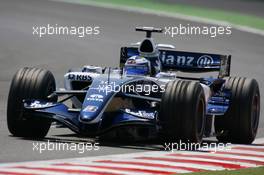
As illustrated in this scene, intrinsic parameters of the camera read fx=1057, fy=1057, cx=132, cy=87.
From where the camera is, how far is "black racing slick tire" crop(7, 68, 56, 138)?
47.1 ft

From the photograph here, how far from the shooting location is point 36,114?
14.3 meters

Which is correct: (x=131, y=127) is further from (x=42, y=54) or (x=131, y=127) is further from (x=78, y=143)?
(x=42, y=54)

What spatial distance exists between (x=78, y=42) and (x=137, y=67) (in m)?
14.7

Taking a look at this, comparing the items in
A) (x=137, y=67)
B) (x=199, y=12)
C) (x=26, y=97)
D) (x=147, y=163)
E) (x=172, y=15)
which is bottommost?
(x=199, y=12)

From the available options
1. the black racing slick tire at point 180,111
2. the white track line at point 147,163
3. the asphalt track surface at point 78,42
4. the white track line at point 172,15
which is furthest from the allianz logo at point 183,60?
the white track line at point 172,15

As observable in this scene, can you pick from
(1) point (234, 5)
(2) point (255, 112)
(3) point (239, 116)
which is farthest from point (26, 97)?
(1) point (234, 5)

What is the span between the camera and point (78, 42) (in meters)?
29.8

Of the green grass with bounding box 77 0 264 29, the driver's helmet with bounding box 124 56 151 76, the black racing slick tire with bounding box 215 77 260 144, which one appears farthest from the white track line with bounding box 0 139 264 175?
the green grass with bounding box 77 0 264 29

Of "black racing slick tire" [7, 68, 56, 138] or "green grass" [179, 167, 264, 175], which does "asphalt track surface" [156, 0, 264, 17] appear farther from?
"green grass" [179, 167, 264, 175]

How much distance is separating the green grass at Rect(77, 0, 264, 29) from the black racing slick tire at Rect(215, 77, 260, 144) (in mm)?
20109

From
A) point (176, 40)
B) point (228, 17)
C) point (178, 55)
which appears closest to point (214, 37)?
point (176, 40)

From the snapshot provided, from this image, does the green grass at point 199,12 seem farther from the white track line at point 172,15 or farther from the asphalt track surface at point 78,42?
the asphalt track surface at point 78,42

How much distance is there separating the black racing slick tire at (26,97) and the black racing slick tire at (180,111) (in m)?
1.78

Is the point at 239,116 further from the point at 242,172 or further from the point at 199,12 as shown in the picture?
the point at 199,12
